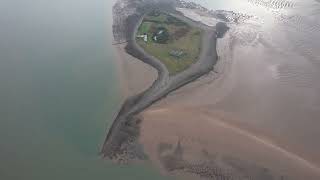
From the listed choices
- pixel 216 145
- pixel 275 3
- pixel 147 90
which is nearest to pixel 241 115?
pixel 216 145

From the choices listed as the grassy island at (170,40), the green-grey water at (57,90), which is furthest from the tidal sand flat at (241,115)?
the green-grey water at (57,90)

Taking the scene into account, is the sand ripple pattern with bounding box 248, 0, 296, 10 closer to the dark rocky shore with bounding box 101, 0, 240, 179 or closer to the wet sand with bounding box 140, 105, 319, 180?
the dark rocky shore with bounding box 101, 0, 240, 179

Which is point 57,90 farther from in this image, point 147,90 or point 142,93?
point 147,90

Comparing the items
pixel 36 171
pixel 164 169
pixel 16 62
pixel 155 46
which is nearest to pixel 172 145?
pixel 164 169

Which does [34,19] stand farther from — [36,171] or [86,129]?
[36,171]

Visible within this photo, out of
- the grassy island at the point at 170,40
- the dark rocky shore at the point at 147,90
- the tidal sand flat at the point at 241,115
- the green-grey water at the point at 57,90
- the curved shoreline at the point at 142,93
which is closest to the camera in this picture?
the green-grey water at the point at 57,90

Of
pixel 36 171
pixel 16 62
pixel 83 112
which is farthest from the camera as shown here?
pixel 16 62

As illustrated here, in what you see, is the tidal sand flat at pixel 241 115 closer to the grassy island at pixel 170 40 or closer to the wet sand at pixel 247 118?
the wet sand at pixel 247 118
